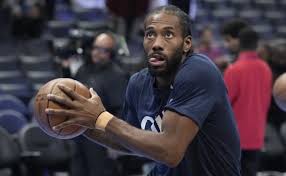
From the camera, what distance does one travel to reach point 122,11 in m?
12.9

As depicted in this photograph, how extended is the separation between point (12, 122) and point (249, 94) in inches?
114

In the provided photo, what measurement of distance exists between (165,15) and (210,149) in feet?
2.19

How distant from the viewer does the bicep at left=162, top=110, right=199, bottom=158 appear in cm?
333

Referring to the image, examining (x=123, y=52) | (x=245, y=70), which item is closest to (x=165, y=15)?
(x=245, y=70)

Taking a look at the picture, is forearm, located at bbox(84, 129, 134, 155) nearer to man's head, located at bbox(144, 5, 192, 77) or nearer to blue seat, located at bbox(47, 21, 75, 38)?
man's head, located at bbox(144, 5, 192, 77)

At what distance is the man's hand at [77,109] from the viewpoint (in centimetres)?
332

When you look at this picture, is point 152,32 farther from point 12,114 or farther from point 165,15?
point 12,114

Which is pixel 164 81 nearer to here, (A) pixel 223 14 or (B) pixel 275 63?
(B) pixel 275 63

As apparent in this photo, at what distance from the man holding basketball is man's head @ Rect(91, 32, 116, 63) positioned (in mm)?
3060

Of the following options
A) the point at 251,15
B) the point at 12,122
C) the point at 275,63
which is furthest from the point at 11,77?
the point at 251,15

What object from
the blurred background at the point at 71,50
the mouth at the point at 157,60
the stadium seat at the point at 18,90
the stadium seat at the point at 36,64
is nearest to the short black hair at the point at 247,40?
the blurred background at the point at 71,50

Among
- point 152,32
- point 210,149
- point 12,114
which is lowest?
point 12,114

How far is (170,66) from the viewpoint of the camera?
348 centimetres

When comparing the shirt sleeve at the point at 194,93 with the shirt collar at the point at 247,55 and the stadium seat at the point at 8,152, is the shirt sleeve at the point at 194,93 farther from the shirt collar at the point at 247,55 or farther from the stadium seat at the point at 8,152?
the stadium seat at the point at 8,152
